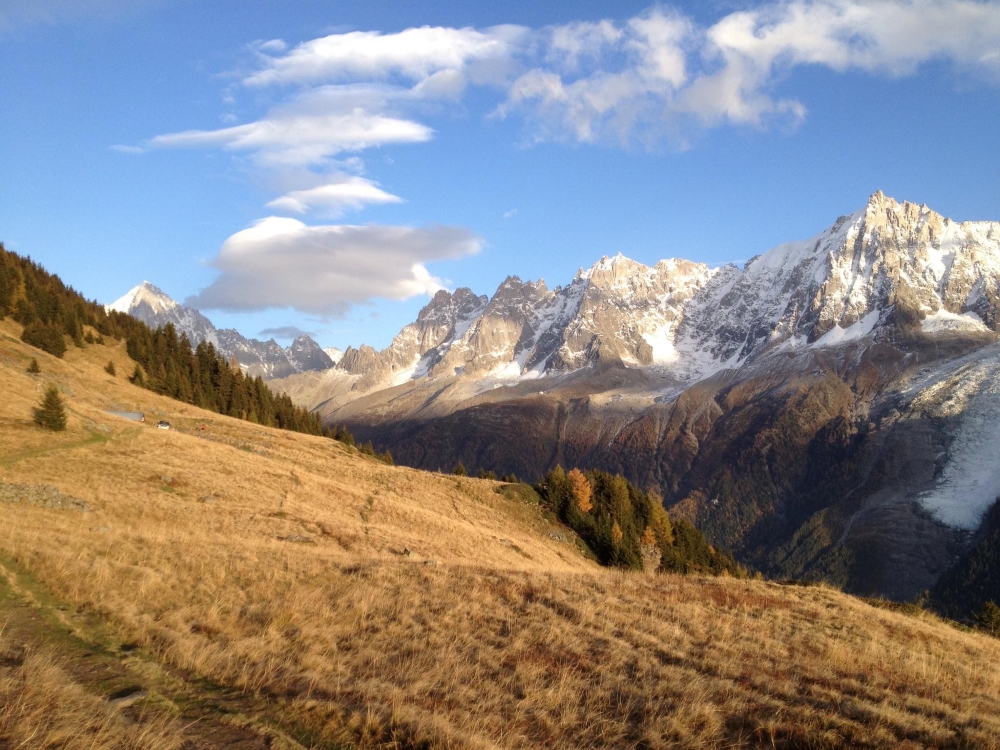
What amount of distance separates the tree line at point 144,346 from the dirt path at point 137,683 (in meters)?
77.1

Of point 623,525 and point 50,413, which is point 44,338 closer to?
point 50,413

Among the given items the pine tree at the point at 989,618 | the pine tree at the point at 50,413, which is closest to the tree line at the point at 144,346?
the pine tree at the point at 50,413

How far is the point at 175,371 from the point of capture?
303 feet

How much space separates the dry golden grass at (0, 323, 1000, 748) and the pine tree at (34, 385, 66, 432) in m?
11.8

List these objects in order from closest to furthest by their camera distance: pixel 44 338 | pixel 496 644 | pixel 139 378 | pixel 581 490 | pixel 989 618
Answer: pixel 496 644, pixel 989 618, pixel 44 338, pixel 581 490, pixel 139 378

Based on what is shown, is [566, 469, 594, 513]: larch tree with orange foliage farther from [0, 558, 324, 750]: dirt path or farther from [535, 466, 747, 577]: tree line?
[0, 558, 324, 750]: dirt path

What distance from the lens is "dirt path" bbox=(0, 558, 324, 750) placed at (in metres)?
7.77

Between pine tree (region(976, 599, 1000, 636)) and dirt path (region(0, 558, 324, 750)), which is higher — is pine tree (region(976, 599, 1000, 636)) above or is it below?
below

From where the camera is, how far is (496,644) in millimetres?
12492

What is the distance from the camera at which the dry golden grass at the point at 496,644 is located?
8.98 m

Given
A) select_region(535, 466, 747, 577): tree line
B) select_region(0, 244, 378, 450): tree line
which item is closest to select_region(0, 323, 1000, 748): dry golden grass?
select_region(535, 466, 747, 577): tree line

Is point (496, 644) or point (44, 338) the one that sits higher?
point (44, 338)

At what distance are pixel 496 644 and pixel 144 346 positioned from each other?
99.4 metres

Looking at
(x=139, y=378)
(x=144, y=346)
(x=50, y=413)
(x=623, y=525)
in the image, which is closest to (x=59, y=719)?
(x=50, y=413)
